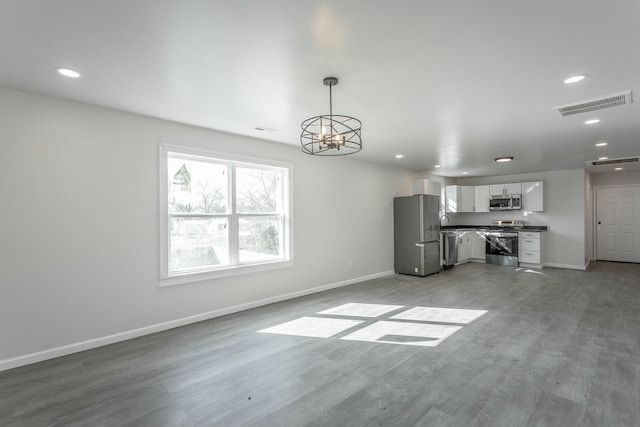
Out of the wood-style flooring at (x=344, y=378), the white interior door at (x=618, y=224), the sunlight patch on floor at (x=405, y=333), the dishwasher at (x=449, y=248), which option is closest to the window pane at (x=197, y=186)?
the wood-style flooring at (x=344, y=378)

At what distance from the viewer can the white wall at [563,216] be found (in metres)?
7.33

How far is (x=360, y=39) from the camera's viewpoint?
2004 millimetres

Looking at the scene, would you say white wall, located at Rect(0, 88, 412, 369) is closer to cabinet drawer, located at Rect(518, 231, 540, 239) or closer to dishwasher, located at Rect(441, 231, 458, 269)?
dishwasher, located at Rect(441, 231, 458, 269)

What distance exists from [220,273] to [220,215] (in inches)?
31.0

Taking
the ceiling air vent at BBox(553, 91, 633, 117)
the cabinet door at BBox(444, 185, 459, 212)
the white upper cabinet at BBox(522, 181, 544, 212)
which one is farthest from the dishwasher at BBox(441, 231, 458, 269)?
the ceiling air vent at BBox(553, 91, 633, 117)

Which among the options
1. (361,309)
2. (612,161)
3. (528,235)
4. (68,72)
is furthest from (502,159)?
(68,72)

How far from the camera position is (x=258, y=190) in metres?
4.74

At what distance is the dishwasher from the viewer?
752 cm

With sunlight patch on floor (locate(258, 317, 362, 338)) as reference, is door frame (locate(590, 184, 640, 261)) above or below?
above

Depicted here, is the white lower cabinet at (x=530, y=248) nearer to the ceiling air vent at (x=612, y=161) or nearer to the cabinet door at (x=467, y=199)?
the cabinet door at (x=467, y=199)

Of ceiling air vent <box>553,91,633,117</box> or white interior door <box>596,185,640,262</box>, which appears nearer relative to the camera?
ceiling air vent <box>553,91,633,117</box>

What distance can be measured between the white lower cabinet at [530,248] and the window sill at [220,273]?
246 inches

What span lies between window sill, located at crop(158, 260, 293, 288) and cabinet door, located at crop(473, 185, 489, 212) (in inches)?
250

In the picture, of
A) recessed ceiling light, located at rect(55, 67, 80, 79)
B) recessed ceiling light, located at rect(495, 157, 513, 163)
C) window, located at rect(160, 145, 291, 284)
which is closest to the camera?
recessed ceiling light, located at rect(55, 67, 80, 79)
